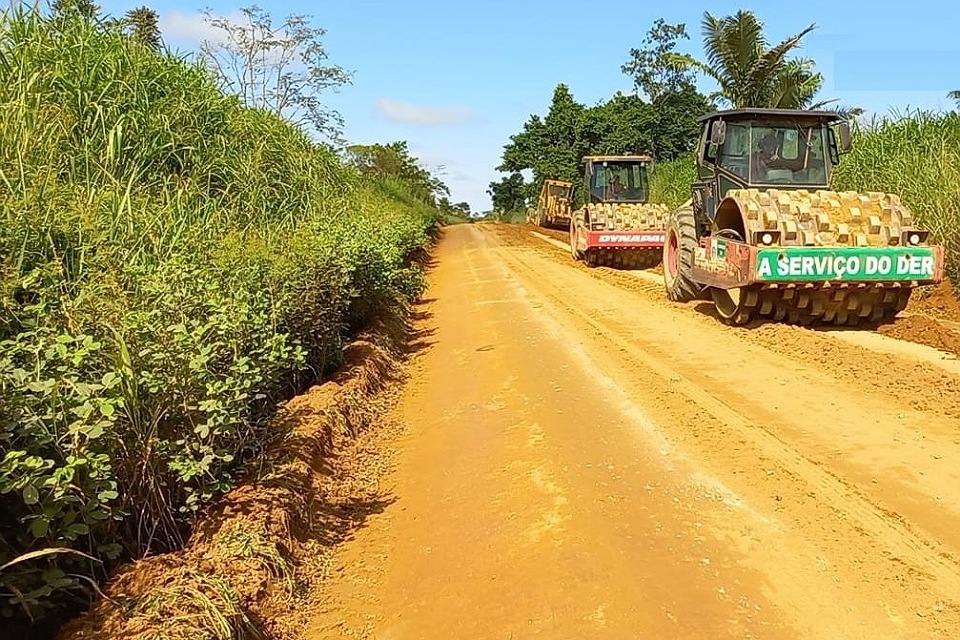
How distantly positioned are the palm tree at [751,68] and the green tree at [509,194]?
3436 cm

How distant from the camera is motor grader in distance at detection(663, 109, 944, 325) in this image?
7.66 meters

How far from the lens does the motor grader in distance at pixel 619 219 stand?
16172 millimetres

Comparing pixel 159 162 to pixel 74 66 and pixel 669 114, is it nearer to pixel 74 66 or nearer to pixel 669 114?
pixel 74 66

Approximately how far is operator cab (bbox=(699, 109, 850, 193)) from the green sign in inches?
84.0

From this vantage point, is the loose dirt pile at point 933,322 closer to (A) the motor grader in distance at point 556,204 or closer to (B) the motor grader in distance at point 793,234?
(B) the motor grader in distance at point 793,234

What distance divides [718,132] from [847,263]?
267 centimetres

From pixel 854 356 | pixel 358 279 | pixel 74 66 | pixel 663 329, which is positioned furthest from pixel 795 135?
pixel 74 66

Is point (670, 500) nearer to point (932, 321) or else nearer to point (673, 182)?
point (932, 321)

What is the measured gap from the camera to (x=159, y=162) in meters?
7.11

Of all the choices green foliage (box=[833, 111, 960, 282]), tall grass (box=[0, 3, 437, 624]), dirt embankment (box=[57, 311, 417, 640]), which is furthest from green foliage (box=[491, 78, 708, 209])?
dirt embankment (box=[57, 311, 417, 640])

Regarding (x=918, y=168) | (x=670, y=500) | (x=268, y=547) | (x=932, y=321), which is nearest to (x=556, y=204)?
(x=918, y=168)

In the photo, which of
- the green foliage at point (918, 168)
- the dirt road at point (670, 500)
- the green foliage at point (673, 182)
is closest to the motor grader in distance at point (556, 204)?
the green foliage at point (673, 182)

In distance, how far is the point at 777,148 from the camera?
→ 9.70 metres

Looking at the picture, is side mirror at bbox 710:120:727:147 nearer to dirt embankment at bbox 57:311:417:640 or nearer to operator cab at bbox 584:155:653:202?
dirt embankment at bbox 57:311:417:640
